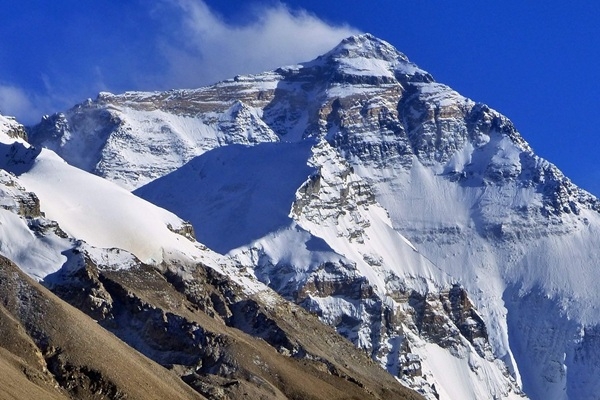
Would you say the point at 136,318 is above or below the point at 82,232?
below

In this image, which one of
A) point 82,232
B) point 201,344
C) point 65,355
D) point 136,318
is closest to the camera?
point 65,355

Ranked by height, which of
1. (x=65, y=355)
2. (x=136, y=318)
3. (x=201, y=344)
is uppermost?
(x=201, y=344)

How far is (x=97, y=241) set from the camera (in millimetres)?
179000

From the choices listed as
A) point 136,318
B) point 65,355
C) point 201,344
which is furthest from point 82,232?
point 65,355

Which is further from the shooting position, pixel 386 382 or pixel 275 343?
pixel 386 382

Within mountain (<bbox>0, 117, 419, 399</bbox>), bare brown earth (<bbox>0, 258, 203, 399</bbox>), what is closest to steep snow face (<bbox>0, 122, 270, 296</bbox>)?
mountain (<bbox>0, 117, 419, 399</bbox>)

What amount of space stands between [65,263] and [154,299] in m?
9.53

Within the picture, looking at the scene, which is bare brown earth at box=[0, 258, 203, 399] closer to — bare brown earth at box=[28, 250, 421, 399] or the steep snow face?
bare brown earth at box=[28, 250, 421, 399]

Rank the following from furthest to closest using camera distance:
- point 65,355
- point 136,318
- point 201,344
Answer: point 136,318
point 201,344
point 65,355

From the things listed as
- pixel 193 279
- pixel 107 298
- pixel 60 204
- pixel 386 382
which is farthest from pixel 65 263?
pixel 386 382

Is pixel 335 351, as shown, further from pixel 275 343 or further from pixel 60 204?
pixel 60 204

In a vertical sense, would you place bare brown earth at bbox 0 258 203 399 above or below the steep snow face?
below

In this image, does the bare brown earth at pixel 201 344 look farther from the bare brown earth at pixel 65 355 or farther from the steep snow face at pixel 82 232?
the steep snow face at pixel 82 232

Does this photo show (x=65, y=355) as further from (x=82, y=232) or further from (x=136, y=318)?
(x=82, y=232)
